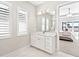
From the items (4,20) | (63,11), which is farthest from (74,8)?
(4,20)

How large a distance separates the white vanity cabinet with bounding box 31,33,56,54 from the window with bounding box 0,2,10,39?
863 millimetres

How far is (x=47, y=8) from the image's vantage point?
239cm

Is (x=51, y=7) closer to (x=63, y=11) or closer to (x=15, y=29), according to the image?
(x=63, y=11)

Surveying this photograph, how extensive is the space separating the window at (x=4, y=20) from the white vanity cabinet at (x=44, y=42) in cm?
86

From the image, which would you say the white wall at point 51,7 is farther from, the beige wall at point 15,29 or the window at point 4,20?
the window at point 4,20

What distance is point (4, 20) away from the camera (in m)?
2.07

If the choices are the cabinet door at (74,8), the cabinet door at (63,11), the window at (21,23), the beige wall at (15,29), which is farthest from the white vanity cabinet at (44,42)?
the cabinet door at (74,8)

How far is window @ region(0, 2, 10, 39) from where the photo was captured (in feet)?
6.58

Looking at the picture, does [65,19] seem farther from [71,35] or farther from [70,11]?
[71,35]

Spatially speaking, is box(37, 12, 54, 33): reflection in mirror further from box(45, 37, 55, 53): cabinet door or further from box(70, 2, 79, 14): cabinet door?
box(70, 2, 79, 14): cabinet door

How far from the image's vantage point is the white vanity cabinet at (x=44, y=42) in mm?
2275

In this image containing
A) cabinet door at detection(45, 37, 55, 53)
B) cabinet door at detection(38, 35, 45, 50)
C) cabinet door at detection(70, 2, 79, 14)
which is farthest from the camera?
cabinet door at detection(38, 35, 45, 50)

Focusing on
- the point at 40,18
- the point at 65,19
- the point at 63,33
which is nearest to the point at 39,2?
the point at 40,18

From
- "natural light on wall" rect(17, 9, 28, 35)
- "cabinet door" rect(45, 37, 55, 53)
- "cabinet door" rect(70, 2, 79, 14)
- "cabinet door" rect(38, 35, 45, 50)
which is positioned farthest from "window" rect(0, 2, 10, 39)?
"cabinet door" rect(70, 2, 79, 14)
